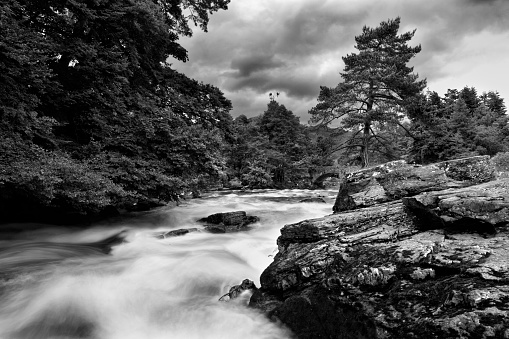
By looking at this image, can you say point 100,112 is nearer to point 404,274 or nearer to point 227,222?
point 227,222

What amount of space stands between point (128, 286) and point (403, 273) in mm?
5077

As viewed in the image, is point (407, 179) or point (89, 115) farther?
point (89, 115)

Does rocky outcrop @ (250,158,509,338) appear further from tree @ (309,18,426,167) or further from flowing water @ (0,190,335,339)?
tree @ (309,18,426,167)

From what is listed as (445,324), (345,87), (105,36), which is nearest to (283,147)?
(345,87)

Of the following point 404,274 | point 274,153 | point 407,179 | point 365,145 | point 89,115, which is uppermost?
point 274,153

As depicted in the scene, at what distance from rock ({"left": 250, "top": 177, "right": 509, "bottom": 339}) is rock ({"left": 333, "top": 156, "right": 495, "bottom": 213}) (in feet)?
3.76

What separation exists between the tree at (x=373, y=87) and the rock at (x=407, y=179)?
15905 millimetres

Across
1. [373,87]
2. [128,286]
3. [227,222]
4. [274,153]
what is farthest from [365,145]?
[274,153]

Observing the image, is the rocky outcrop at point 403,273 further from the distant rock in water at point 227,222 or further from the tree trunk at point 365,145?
the tree trunk at point 365,145

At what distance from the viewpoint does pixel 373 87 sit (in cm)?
2153

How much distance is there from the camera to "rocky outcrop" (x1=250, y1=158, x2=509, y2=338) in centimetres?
266

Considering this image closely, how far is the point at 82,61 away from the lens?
331 inches

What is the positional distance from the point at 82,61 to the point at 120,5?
2.17 m

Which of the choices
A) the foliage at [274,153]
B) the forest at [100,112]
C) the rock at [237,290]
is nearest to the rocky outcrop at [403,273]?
the rock at [237,290]
